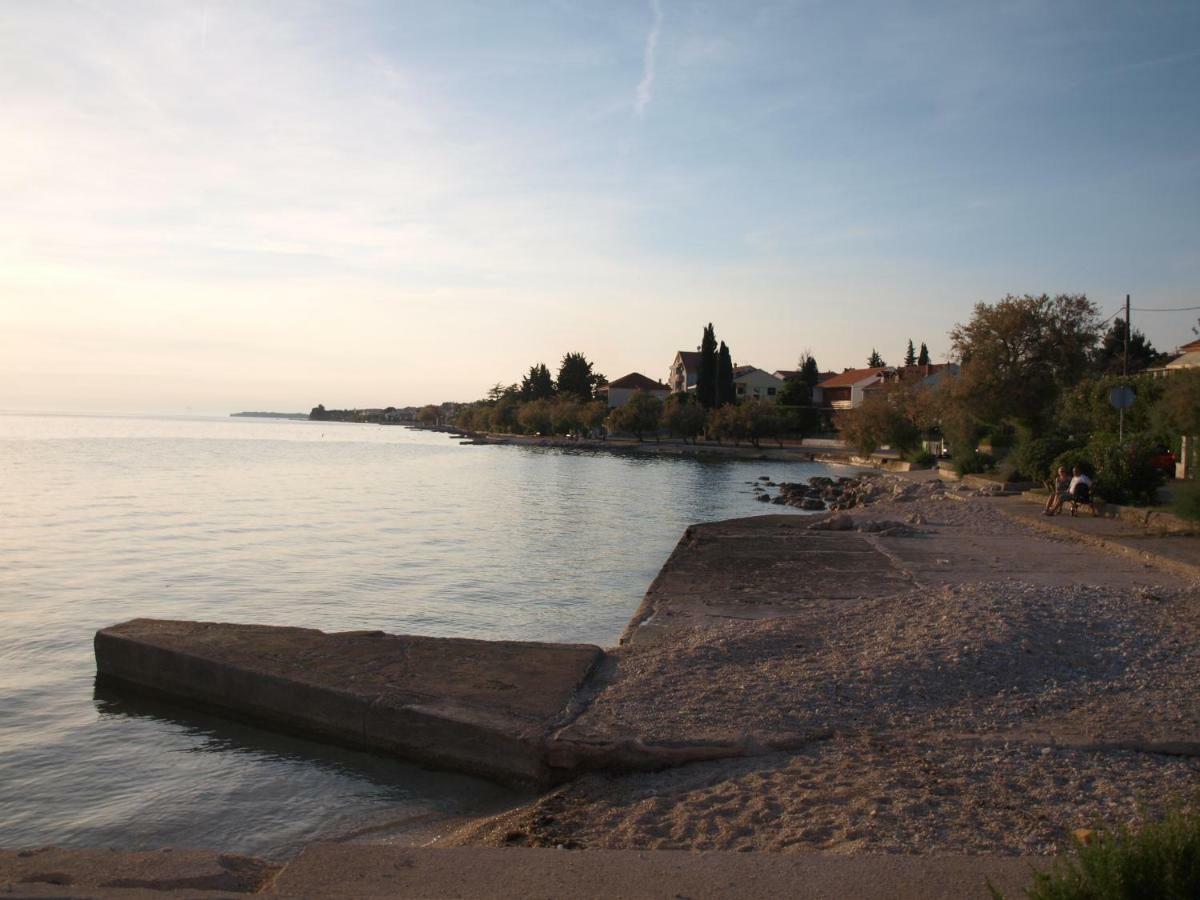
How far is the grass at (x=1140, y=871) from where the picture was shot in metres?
3.09

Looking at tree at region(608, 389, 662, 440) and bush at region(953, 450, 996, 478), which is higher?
tree at region(608, 389, 662, 440)

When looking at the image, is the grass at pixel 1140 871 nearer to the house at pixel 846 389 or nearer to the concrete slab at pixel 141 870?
the concrete slab at pixel 141 870

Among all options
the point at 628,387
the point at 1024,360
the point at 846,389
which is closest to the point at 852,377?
the point at 846,389

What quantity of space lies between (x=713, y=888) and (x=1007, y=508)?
22467 mm

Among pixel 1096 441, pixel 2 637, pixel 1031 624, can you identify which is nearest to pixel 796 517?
pixel 1096 441

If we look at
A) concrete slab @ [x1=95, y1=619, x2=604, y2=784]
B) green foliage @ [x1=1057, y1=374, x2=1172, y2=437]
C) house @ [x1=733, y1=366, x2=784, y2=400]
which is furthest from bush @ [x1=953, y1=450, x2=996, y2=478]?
house @ [x1=733, y1=366, x2=784, y2=400]

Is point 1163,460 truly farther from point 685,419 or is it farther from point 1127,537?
point 685,419

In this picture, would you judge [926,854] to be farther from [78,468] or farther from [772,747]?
[78,468]

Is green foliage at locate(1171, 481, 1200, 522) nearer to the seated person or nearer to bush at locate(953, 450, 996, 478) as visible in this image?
the seated person

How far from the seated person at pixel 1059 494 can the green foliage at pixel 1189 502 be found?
447cm

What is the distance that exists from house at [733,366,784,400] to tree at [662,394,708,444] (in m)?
19.1

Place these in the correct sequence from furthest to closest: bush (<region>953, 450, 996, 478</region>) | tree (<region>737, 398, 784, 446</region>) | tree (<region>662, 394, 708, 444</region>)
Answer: tree (<region>662, 394, 708, 444</region>) < tree (<region>737, 398, 784, 446</region>) < bush (<region>953, 450, 996, 478</region>)

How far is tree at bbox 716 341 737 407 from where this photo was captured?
4289 inches

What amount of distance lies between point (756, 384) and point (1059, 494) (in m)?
104
